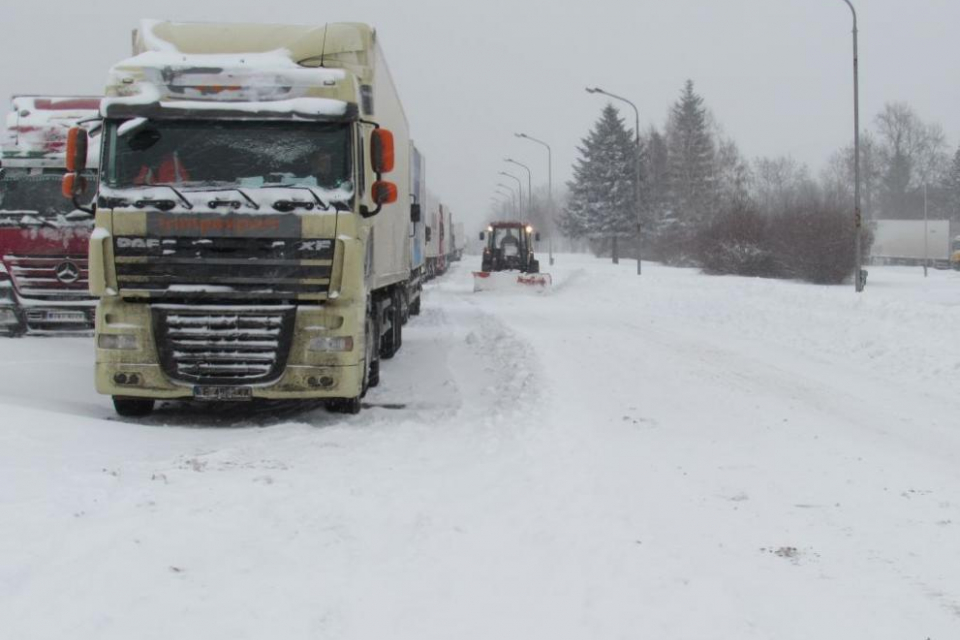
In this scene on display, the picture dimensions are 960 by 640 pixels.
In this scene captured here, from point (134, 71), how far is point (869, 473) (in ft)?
23.8

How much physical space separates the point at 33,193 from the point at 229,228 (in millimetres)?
7468

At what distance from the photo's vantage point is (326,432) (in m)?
8.12

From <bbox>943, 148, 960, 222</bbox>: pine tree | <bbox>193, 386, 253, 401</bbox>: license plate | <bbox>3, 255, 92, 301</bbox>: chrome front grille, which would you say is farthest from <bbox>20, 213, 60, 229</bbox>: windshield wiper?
<bbox>943, 148, 960, 222</bbox>: pine tree

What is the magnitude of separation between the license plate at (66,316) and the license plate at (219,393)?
6274 millimetres

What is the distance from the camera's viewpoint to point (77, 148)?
8445 mm

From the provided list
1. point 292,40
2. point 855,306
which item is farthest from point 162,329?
point 855,306

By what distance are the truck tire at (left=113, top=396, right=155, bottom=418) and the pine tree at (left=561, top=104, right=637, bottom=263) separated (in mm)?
59232

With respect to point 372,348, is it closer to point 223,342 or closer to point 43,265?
point 223,342

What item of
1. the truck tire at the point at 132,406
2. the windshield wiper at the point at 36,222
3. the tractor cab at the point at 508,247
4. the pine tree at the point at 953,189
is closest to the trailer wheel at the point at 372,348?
the truck tire at the point at 132,406

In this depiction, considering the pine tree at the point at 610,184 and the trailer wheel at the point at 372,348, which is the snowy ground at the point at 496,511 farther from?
the pine tree at the point at 610,184

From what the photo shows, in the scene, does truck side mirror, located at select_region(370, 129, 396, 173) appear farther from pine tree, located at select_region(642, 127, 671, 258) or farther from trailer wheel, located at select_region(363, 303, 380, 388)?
pine tree, located at select_region(642, 127, 671, 258)

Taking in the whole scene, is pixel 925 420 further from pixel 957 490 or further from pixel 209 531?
pixel 209 531

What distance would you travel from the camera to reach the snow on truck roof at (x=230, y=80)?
27.8 feet

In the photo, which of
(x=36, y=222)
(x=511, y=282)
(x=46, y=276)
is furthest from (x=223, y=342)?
(x=511, y=282)
